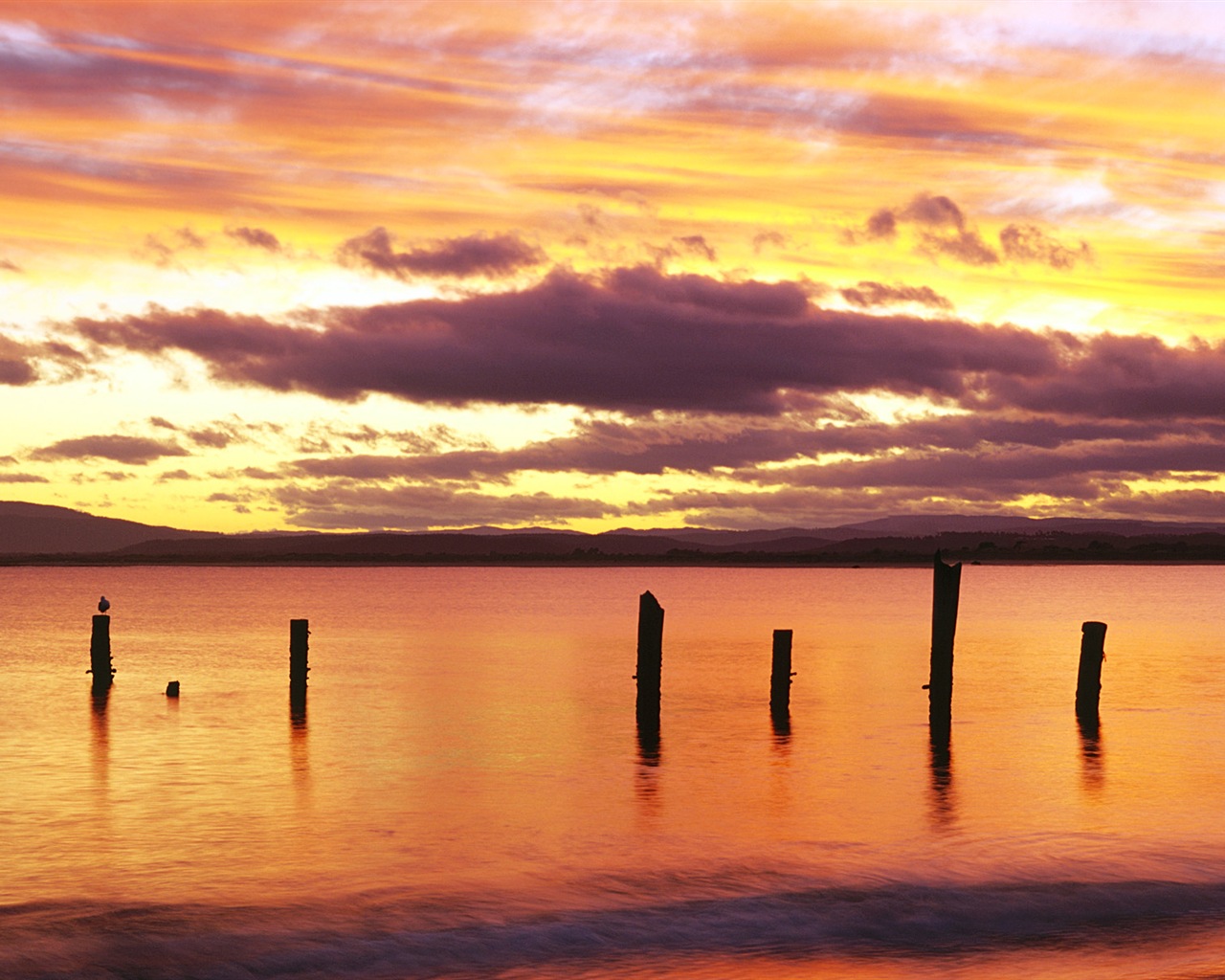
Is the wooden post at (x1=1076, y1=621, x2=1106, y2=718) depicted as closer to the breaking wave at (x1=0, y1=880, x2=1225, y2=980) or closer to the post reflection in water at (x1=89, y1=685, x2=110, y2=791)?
the breaking wave at (x1=0, y1=880, x2=1225, y2=980)

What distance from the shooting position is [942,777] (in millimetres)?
25625

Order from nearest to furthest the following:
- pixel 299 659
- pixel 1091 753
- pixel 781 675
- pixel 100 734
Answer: pixel 1091 753 → pixel 100 734 → pixel 781 675 → pixel 299 659

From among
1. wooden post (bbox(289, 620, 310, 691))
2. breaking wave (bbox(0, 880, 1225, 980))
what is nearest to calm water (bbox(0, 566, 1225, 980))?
breaking wave (bbox(0, 880, 1225, 980))

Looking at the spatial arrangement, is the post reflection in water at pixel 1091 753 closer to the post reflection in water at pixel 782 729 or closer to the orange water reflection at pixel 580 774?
the orange water reflection at pixel 580 774

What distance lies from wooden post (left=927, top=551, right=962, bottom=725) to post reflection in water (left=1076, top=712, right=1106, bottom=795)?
2.96m

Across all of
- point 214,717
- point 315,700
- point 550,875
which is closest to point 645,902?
point 550,875

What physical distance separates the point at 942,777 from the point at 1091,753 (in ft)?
17.2

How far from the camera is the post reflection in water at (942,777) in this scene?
21.9 meters

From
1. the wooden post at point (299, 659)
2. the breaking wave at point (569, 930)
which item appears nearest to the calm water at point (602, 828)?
the breaking wave at point (569, 930)

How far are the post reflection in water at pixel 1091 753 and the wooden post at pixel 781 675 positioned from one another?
7.07 meters

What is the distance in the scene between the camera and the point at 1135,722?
34219 millimetres

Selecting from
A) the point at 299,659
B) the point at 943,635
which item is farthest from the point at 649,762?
the point at 299,659

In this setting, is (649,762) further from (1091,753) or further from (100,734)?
(100,734)

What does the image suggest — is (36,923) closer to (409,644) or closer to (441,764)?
(441,764)
